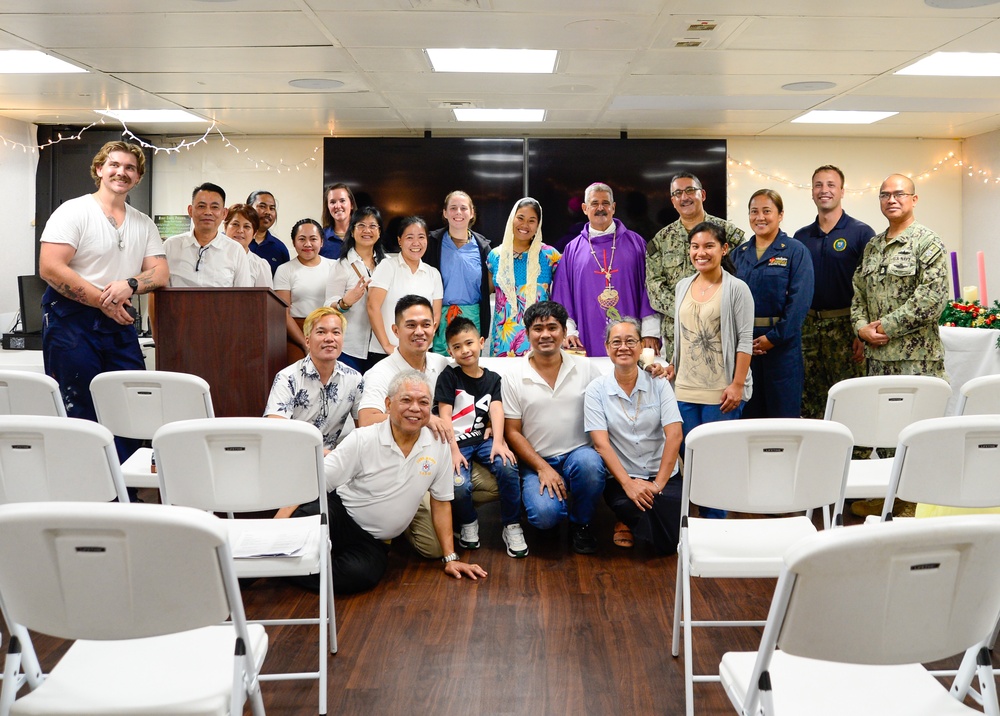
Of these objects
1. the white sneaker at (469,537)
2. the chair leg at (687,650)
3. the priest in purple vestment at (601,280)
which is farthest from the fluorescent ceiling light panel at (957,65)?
the chair leg at (687,650)

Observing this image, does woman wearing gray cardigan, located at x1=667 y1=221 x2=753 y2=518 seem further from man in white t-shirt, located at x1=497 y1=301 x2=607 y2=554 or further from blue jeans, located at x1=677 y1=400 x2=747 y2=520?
man in white t-shirt, located at x1=497 y1=301 x2=607 y2=554

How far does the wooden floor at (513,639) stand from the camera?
8.13 feet

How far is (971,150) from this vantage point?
8.58m

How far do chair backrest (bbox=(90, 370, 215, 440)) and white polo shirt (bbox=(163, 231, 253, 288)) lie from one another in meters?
1.38

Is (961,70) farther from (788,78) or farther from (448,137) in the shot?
(448,137)

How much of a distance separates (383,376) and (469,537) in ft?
2.70

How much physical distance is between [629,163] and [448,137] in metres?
1.80

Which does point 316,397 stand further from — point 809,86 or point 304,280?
point 809,86

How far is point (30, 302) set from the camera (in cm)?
655

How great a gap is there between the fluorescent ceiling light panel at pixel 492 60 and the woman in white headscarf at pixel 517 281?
3.68 feet

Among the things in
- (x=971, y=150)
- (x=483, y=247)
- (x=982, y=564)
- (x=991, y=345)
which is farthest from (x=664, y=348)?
(x=971, y=150)

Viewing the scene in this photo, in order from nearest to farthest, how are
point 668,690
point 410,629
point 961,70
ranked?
point 668,690 < point 410,629 < point 961,70

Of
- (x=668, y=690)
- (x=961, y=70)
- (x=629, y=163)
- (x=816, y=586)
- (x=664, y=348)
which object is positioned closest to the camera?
(x=816, y=586)

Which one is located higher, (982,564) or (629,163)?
(629,163)
